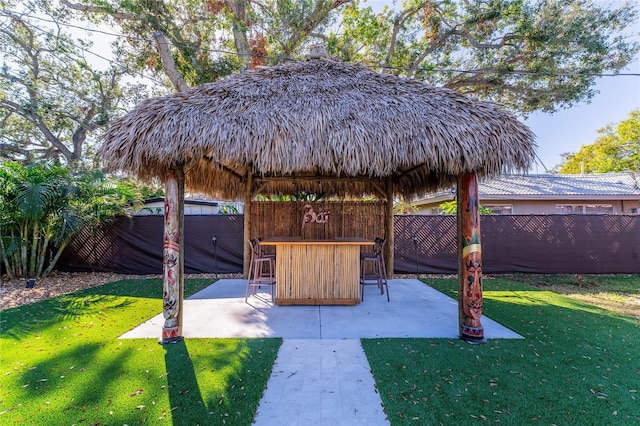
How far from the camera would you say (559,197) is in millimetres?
10078

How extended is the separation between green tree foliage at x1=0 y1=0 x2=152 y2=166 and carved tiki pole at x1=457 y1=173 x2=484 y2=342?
1193cm

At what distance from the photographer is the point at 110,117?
1052 centimetres

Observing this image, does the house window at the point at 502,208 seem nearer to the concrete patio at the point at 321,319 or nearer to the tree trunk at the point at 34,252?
the concrete patio at the point at 321,319

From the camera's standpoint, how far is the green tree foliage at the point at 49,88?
923 centimetres

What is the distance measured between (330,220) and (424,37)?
6619 millimetres

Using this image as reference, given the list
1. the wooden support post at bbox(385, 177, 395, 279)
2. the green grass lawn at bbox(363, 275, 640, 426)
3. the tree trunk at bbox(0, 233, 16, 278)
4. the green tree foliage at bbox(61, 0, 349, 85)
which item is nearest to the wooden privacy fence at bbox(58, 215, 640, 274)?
the wooden support post at bbox(385, 177, 395, 279)

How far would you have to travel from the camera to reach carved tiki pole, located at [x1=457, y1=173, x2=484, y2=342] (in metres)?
3.28

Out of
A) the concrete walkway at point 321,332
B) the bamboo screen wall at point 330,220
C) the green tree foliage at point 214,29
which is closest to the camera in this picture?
the concrete walkway at point 321,332

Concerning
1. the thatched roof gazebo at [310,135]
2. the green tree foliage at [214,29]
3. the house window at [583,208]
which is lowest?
the house window at [583,208]

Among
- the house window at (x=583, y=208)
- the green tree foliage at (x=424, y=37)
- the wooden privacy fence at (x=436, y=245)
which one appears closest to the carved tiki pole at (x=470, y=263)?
the wooden privacy fence at (x=436, y=245)

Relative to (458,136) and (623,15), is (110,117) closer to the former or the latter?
(458,136)

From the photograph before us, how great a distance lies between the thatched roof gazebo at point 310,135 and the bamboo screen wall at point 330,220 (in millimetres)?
3250

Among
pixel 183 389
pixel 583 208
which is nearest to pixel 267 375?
pixel 183 389

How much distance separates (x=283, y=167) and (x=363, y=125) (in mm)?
1112
